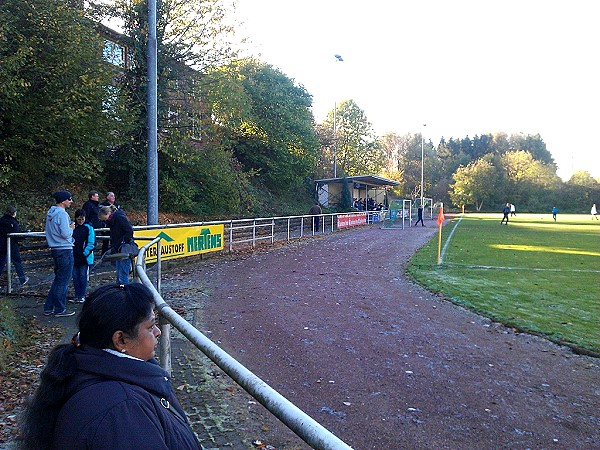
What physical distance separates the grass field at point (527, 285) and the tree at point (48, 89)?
11.6m

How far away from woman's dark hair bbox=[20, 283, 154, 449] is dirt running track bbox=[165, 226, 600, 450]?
2.90 metres

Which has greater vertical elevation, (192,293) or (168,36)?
(168,36)

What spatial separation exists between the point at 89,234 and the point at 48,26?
1069cm

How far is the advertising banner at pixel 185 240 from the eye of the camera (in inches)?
474

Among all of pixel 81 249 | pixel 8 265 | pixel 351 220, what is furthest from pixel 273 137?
pixel 81 249

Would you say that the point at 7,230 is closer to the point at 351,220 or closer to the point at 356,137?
the point at 351,220

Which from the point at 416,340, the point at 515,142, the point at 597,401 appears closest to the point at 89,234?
the point at 416,340

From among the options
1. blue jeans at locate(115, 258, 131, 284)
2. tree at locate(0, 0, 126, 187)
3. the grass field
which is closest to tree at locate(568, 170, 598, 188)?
the grass field

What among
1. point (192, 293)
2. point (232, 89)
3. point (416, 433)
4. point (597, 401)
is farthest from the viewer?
point (232, 89)

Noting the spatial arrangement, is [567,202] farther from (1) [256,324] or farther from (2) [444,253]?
(1) [256,324]

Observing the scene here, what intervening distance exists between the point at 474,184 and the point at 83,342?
98.5 meters

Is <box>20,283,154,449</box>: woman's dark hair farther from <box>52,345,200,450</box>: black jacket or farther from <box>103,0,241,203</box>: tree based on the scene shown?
<box>103,0,241,203</box>: tree

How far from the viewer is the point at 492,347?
7.51 meters

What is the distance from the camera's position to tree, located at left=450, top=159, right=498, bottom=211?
94.4 meters
